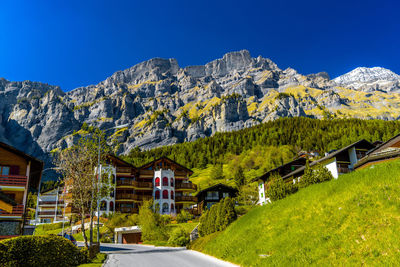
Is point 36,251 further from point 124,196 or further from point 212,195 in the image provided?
point 212,195

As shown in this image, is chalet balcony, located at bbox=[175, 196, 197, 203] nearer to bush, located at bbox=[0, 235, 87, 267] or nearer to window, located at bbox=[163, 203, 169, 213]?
window, located at bbox=[163, 203, 169, 213]

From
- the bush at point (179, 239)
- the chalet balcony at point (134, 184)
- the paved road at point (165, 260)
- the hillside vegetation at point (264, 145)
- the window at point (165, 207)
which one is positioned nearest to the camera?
the paved road at point (165, 260)

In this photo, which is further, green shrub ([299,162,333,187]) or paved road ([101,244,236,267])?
green shrub ([299,162,333,187])

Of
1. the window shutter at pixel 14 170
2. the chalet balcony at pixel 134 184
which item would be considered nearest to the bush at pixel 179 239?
the window shutter at pixel 14 170

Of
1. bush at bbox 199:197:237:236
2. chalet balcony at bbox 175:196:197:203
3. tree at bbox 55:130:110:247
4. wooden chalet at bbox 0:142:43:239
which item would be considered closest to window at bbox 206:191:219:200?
chalet balcony at bbox 175:196:197:203

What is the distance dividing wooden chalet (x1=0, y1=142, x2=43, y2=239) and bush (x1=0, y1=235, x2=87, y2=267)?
14.3 m

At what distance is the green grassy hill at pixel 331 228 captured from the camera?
440 inches

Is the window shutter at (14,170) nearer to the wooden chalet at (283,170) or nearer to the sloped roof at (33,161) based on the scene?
the sloped roof at (33,161)

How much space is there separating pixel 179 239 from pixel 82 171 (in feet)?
54.6

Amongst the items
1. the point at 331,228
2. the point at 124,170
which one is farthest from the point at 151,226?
the point at 331,228

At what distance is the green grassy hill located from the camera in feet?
36.7

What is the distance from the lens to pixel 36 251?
1423 centimetres

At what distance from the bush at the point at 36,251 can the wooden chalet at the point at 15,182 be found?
14.3m

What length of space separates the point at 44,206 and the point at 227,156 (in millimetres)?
77233
